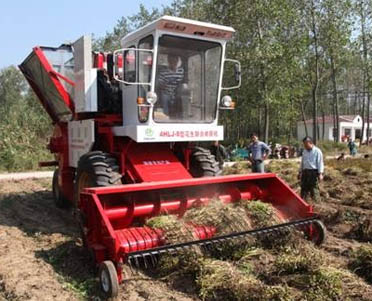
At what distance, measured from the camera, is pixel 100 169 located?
6711 mm

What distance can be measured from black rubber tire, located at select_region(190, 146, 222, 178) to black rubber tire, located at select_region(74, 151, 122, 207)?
1.44 m

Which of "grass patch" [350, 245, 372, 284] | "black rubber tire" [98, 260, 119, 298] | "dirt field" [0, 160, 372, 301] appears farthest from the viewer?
"grass patch" [350, 245, 372, 284]

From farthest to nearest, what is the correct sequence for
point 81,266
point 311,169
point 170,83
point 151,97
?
1. point 311,169
2. point 170,83
3. point 151,97
4. point 81,266

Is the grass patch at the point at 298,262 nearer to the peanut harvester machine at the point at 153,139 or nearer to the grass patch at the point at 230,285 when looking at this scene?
the grass patch at the point at 230,285

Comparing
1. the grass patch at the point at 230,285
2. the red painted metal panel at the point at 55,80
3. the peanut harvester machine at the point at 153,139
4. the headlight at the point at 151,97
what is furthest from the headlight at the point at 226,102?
the grass patch at the point at 230,285

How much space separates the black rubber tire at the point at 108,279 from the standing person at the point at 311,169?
5307 mm

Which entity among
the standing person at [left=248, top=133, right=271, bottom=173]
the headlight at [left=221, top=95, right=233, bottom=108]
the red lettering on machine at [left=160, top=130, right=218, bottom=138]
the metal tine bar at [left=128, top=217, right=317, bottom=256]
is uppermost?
the headlight at [left=221, top=95, right=233, bottom=108]

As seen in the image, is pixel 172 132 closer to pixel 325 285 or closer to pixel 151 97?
pixel 151 97

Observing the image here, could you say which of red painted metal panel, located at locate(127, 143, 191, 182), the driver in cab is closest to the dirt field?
red painted metal panel, located at locate(127, 143, 191, 182)

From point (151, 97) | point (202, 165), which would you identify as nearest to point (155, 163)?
point (202, 165)

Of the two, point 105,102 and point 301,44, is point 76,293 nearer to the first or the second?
point 105,102

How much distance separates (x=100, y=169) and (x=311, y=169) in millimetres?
4352

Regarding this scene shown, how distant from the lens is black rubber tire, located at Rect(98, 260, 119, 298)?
184 inches

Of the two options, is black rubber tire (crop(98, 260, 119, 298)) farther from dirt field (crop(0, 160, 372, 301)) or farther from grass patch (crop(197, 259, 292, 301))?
grass patch (crop(197, 259, 292, 301))
